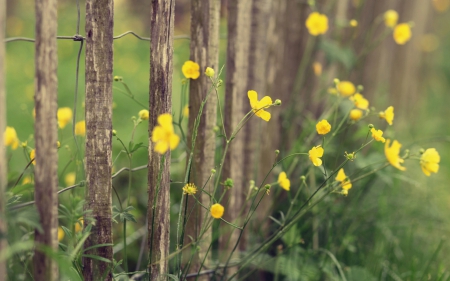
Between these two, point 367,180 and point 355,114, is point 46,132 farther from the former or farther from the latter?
point 367,180

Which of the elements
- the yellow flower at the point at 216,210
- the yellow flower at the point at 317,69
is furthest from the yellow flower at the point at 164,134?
the yellow flower at the point at 317,69

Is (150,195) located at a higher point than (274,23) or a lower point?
lower

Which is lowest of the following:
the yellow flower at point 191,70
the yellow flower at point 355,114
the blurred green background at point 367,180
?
the blurred green background at point 367,180

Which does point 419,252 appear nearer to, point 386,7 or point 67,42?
point 386,7

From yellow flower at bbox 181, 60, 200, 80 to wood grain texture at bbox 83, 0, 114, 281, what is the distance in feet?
0.93

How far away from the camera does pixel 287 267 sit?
1.75 m

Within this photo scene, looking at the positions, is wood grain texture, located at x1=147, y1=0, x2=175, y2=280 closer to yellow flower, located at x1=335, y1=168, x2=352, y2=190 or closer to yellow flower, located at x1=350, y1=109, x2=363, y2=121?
yellow flower, located at x1=335, y1=168, x2=352, y2=190

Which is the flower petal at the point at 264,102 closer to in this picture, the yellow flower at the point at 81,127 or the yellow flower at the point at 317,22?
the yellow flower at the point at 81,127

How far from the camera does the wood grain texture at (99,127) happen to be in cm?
107

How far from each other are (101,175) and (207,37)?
1.76 ft

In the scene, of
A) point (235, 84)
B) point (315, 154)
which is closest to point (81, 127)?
point (235, 84)

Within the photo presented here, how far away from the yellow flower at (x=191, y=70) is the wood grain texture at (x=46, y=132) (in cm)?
46

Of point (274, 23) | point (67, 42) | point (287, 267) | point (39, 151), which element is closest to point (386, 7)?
point (274, 23)

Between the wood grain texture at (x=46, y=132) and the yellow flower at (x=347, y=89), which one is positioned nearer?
the wood grain texture at (x=46, y=132)
